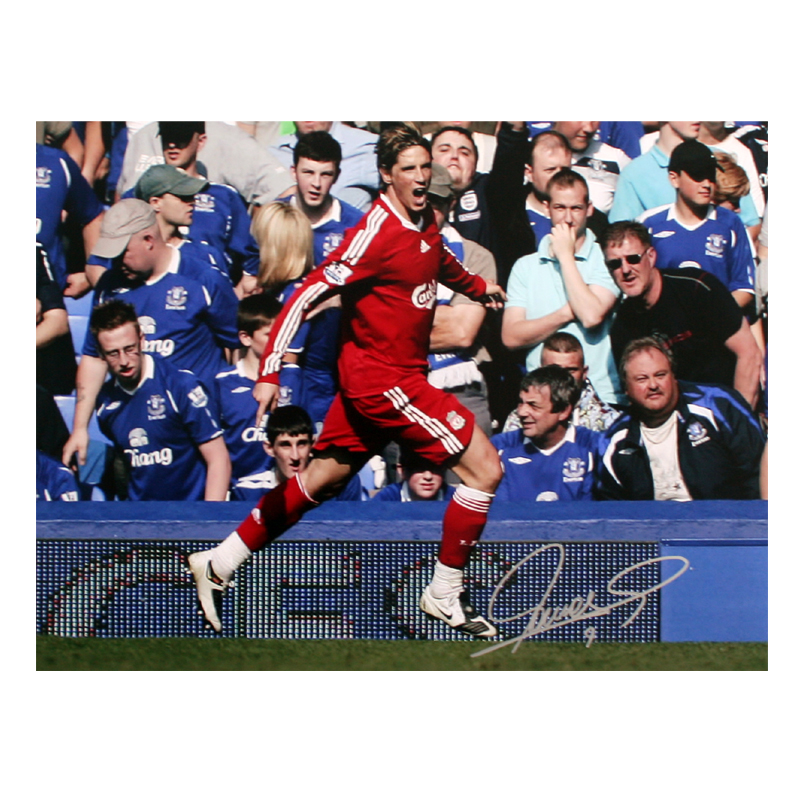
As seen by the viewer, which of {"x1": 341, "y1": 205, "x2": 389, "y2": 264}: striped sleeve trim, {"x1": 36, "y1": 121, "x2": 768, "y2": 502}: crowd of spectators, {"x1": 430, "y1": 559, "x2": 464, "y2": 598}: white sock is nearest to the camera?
{"x1": 341, "y1": 205, "x2": 389, "y2": 264}: striped sleeve trim

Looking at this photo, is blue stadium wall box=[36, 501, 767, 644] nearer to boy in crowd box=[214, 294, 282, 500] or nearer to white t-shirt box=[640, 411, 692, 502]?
white t-shirt box=[640, 411, 692, 502]

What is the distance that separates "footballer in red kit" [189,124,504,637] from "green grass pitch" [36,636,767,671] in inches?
7.4

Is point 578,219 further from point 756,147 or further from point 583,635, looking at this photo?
point 583,635

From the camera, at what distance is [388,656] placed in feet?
17.9

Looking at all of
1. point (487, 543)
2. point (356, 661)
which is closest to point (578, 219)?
point (487, 543)

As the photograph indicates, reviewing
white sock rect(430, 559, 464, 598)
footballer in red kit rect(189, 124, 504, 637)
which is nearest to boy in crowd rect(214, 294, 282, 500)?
footballer in red kit rect(189, 124, 504, 637)

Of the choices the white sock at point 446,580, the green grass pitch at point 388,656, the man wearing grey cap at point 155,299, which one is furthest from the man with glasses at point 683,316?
the man wearing grey cap at point 155,299

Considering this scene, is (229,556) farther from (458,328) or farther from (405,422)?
(458,328)

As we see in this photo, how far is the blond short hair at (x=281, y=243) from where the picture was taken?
218 inches

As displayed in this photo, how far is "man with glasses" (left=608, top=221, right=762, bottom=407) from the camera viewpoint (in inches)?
221

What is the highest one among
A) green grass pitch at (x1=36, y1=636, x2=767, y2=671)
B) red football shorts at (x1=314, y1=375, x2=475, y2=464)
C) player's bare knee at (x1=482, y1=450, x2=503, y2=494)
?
red football shorts at (x1=314, y1=375, x2=475, y2=464)

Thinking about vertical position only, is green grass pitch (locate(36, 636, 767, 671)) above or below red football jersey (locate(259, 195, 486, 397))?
below

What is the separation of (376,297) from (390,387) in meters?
0.50

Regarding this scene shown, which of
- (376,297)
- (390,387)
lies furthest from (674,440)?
(376,297)
